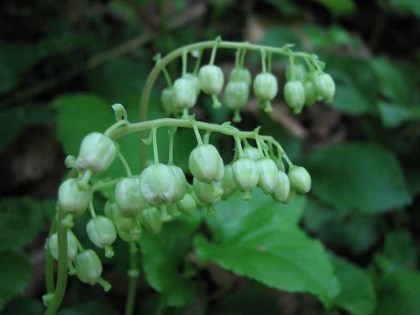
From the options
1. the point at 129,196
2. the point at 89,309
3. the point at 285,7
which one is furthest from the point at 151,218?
the point at 285,7

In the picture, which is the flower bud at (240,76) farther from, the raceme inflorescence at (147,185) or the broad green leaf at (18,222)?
the broad green leaf at (18,222)

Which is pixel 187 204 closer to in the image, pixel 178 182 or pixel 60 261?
pixel 178 182

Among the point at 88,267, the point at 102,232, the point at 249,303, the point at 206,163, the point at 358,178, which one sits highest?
the point at 206,163

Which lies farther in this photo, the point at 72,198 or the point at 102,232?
the point at 102,232

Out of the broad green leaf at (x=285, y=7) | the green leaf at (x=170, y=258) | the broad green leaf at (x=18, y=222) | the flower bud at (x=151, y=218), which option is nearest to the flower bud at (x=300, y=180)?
the flower bud at (x=151, y=218)

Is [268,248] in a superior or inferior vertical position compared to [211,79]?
inferior

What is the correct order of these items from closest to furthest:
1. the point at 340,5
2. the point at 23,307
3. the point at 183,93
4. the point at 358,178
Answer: the point at 183,93 → the point at 23,307 → the point at 358,178 → the point at 340,5

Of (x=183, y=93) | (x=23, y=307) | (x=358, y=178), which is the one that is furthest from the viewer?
(x=358, y=178)
